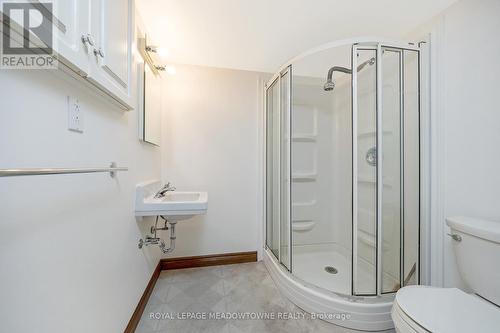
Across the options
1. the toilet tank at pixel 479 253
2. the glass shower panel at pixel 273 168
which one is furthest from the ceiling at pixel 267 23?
the toilet tank at pixel 479 253

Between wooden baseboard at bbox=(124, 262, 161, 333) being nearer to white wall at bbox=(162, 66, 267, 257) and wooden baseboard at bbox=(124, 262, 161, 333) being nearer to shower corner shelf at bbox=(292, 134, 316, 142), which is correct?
white wall at bbox=(162, 66, 267, 257)

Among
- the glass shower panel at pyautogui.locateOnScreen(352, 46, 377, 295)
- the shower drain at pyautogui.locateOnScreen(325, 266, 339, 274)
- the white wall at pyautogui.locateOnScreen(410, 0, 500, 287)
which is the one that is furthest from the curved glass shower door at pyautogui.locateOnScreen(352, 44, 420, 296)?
the shower drain at pyautogui.locateOnScreen(325, 266, 339, 274)

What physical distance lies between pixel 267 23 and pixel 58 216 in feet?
5.49

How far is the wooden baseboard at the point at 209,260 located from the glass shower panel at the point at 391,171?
133 centimetres

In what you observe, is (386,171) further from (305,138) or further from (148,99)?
(148,99)

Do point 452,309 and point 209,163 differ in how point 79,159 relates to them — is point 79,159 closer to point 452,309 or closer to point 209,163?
point 209,163

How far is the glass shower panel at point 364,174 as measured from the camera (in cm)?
143

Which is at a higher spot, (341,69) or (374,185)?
(341,69)

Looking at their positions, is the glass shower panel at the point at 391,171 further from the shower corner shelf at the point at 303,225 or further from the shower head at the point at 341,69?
the shower corner shelf at the point at 303,225

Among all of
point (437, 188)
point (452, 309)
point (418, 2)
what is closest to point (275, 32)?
point (418, 2)

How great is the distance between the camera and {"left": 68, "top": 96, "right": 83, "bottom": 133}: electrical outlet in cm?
75

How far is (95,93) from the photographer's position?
0.91 meters

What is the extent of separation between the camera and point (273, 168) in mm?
2129

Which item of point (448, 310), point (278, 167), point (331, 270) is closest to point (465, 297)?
point (448, 310)
